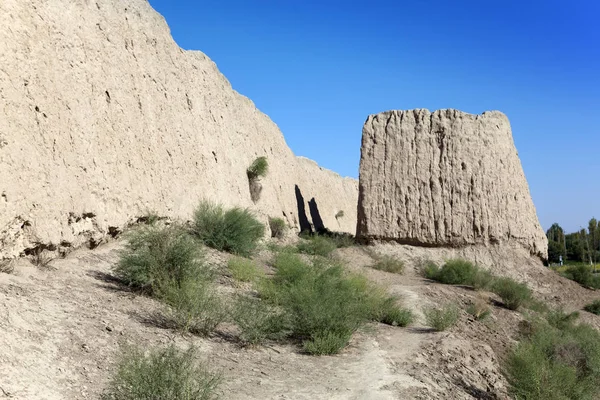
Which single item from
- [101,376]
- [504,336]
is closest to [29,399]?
[101,376]

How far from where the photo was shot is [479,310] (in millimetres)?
13852

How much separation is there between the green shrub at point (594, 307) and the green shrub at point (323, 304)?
1005cm

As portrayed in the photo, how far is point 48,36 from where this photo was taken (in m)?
9.42

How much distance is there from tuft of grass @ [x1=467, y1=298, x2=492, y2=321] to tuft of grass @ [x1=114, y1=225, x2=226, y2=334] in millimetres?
7029

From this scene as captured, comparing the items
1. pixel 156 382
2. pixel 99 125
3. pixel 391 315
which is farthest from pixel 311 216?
pixel 156 382

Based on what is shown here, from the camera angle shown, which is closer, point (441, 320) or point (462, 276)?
point (441, 320)

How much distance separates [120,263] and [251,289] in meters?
2.98

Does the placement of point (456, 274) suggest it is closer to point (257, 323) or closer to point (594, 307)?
point (594, 307)

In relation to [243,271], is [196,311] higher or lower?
lower

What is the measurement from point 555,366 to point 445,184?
44.0ft

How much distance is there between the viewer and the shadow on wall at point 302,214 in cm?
2742

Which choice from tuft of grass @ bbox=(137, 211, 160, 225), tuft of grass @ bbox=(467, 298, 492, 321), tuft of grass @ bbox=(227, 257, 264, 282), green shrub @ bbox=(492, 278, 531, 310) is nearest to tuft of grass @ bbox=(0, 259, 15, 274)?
tuft of grass @ bbox=(137, 211, 160, 225)

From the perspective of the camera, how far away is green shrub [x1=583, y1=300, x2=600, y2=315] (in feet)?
59.9

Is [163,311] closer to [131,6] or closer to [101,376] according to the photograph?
[101,376]
